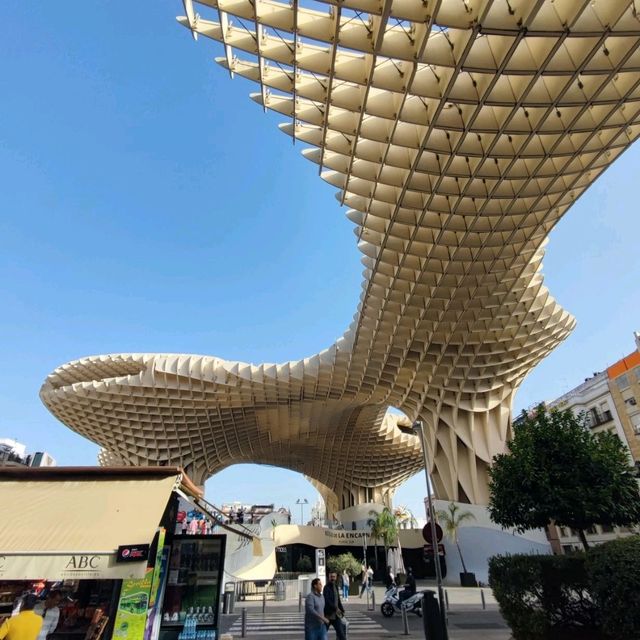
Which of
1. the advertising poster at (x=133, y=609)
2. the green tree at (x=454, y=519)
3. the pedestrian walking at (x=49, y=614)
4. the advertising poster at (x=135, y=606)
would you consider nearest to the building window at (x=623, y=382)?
the green tree at (x=454, y=519)

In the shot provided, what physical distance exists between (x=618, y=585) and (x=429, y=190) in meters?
15.7

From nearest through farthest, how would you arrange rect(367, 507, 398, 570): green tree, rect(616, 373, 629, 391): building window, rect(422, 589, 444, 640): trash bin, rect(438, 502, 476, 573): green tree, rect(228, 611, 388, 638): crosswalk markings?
1. rect(422, 589, 444, 640): trash bin
2. rect(228, 611, 388, 638): crosswalk markings
3. rect(438, 502, 476, 573): green tree
4. rect(616, 373, 629, 391): building window
5. rect(367, 507, 398, 570): green tree

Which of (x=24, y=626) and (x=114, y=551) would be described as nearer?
(x=24, y=626)

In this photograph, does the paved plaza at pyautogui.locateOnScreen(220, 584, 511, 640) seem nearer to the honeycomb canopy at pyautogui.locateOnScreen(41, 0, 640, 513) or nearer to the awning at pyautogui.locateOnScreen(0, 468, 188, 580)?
the awning at pyautogui.locateOnScreen(0, 468, 188, 580)

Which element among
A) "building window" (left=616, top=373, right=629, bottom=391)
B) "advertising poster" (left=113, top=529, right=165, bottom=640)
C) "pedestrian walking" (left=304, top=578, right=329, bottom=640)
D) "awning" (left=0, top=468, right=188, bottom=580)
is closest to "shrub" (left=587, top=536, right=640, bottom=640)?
"pedestrian walking" (left=304, top=578, right=329, bottom=640)

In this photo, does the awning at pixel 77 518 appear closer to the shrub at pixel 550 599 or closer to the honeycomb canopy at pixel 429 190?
the shrub at pixel 550 599

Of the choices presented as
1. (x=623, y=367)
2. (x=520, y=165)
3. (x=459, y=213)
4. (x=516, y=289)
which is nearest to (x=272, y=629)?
(x=459, y=213)

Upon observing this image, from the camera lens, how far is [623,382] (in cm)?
4075

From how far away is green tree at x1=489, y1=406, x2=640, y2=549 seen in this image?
1387cm

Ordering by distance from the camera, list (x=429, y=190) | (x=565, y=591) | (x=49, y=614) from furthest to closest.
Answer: (x=429, y=190) → (x=565, y=591) → (x=49, y=614)

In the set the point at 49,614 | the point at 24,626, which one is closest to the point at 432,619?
the point at 49,614

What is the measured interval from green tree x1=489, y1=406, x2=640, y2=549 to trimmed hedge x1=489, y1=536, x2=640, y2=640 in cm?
394

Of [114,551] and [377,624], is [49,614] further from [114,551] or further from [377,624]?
[377,624]

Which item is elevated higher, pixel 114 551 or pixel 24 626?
pixel 114 551
